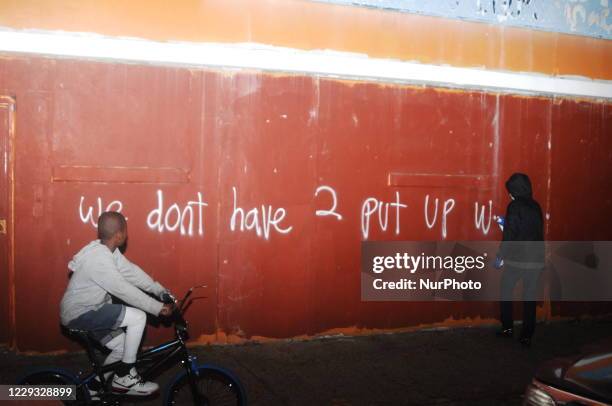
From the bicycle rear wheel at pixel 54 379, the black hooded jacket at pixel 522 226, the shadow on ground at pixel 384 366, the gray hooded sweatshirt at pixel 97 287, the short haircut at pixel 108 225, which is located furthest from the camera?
the black hooded jacket at pixel 522 226

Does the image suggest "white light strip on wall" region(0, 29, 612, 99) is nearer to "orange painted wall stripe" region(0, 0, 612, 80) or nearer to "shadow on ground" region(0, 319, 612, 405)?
"orange painted wall stripe" region(0, 0, 612, 80)

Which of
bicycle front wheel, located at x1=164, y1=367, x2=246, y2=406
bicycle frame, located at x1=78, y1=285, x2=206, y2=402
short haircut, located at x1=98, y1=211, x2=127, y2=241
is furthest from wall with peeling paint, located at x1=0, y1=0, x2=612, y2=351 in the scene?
bicycle front wheel, located at x1=164, y1=367, x2=246, y2=406

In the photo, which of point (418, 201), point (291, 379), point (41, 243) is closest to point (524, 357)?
point (418, 201)

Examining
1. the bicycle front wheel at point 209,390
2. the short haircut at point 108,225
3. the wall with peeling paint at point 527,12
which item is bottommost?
the bicycle front wheel at point 209,390

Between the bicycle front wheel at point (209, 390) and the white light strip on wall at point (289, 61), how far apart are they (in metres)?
3.31

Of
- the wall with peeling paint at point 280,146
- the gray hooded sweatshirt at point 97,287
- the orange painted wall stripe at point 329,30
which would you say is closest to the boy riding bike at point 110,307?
the gray hooded sweatshirt at point 97,287

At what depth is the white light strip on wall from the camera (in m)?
5.66

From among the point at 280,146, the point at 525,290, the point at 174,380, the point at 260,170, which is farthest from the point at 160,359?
the point at 525,290

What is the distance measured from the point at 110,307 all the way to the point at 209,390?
36.2 inches

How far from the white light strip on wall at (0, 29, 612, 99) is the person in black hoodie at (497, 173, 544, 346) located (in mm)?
1389

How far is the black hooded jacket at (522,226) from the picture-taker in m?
6.53

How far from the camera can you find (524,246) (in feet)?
21.5

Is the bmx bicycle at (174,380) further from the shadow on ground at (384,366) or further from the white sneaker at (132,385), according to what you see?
the shadow on ground at (384,366)

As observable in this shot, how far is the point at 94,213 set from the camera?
584 centimetres
